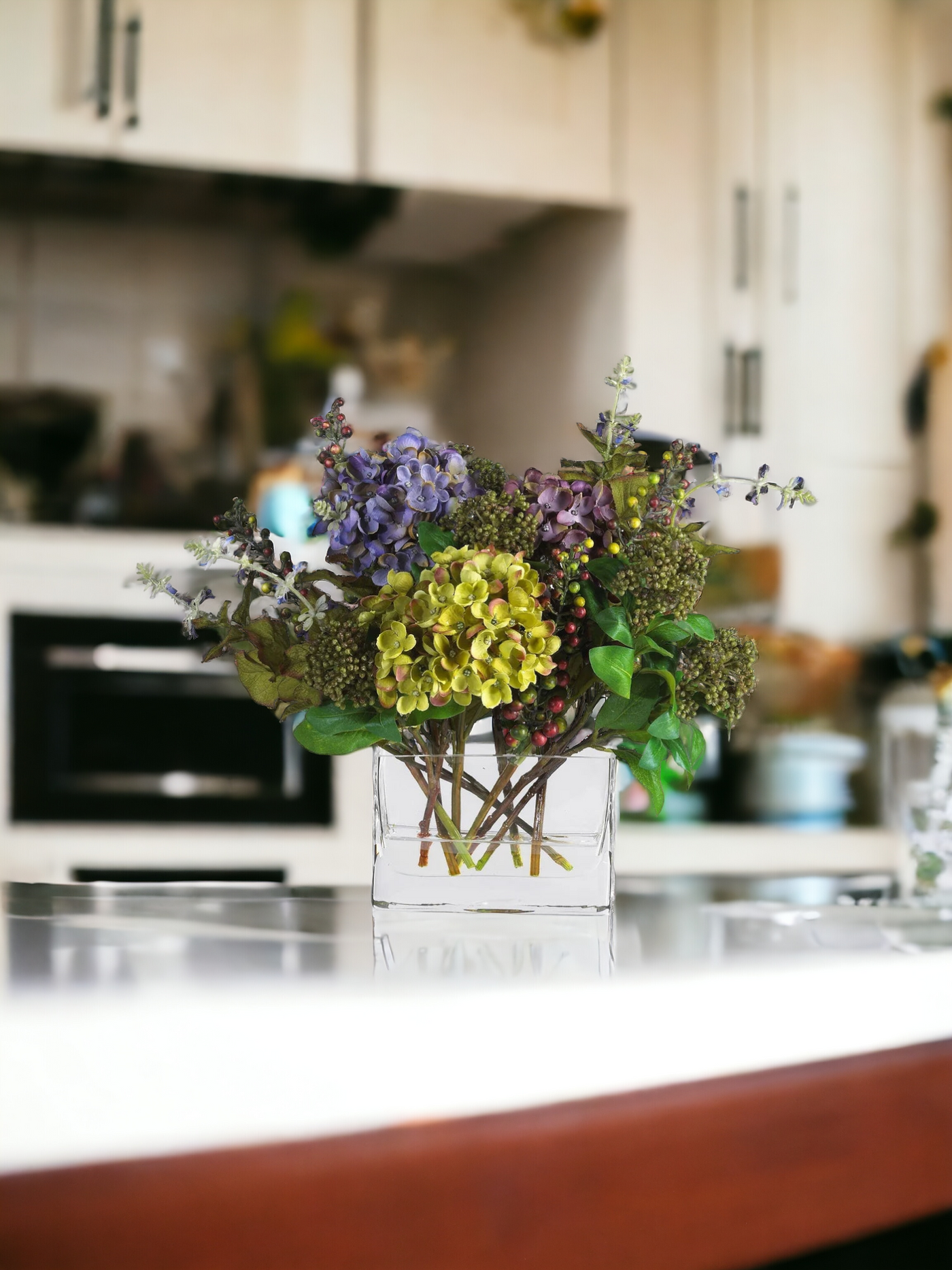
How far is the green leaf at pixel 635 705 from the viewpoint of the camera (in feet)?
2.53

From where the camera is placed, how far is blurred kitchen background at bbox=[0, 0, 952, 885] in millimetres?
2225

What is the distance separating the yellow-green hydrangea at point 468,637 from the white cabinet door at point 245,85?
1799mm

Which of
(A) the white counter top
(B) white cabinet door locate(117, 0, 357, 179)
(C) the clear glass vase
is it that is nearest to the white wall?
(B) white cabinet door locate(117, 0, 357, 179)

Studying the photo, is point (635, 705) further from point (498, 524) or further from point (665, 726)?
point (498, 524)

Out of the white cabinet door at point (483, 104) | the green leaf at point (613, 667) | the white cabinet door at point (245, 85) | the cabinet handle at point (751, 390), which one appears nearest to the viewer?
the green leaf at point (613, 667)

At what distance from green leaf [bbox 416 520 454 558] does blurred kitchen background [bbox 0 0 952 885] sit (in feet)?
5.03

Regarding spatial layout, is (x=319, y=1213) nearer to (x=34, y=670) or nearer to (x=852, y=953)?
(x=852, y=953)

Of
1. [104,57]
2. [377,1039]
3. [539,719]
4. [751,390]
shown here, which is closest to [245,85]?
[104,57]

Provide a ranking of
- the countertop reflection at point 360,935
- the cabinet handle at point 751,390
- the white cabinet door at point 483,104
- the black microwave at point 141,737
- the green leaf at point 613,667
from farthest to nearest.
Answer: the cabinet handle at point 751,390 < the white cabinet door at point 483,104 < the black microwave at point 141,737 < the green leaf at point 613,667 < the countertop reflection at point 360,935

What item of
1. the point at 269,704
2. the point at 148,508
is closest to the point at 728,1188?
the point at 269,704

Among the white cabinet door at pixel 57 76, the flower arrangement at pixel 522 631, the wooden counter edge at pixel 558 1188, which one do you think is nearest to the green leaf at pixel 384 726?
the flower arrangement at pixel 522 631

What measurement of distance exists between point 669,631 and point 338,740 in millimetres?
191

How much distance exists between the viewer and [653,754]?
0.79m

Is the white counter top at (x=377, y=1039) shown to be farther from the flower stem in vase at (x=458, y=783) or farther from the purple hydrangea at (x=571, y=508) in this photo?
the purple hydrangea at (x=571, y=508)
